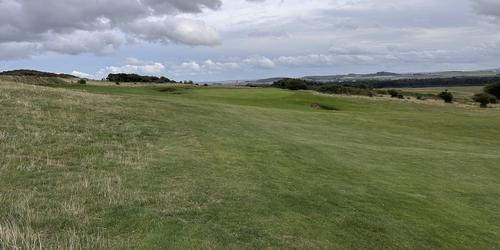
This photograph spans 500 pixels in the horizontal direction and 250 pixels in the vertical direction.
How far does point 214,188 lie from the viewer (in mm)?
11461

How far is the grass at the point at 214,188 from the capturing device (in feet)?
27.2

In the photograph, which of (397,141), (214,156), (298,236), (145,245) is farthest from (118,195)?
(397,141)

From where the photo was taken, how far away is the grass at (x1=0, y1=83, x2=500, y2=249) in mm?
8297

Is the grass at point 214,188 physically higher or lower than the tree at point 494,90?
higher

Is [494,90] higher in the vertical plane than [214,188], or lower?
lower

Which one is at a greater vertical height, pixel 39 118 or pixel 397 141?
pixel 39 118

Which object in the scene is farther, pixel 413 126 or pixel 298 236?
pixel 413 126

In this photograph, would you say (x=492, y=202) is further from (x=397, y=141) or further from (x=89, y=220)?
(x=397, y=141)

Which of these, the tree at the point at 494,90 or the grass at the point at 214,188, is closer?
the grass at the point at 214,188

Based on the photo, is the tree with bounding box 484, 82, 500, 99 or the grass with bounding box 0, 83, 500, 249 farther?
the tree with bounding box 484, 82, 500, 99

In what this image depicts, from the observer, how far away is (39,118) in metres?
19.9

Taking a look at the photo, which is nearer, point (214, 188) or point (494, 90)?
point (214, 188)

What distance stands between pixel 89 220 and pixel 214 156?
25.5ft

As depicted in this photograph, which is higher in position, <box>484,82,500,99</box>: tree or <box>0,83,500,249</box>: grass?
<box>0,83,500,249</box>: grass
